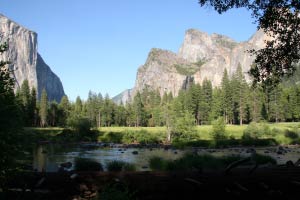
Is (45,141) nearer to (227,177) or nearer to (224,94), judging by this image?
(224,94)

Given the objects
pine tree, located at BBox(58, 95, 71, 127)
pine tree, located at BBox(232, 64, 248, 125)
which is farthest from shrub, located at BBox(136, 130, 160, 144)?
pine tree, located at BBox(58, 95, 71, 127)

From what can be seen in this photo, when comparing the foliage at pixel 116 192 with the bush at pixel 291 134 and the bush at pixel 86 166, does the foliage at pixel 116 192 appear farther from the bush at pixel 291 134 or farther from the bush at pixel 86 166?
the bush at pixel 291 134

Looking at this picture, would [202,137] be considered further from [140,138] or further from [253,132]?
[140,138]

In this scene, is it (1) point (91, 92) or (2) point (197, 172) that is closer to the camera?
(2) point (197, 172)

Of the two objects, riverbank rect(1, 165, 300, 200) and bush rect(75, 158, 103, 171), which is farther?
bush rect(75, 158, 103, 171)

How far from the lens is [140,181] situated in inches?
354

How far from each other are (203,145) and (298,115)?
4914cm

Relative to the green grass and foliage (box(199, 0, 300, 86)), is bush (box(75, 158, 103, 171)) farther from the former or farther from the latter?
the green grass

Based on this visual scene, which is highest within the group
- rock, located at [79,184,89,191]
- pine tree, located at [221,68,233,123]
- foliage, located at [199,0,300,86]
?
pine tree, located at [221,68,233,123]

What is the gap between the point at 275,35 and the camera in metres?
11.3

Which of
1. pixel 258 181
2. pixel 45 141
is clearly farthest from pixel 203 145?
pixel 258 181

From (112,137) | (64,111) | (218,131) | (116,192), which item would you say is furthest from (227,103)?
(116,192)

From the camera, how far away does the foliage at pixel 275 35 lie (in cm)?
1040

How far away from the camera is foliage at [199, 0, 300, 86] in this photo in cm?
1040
